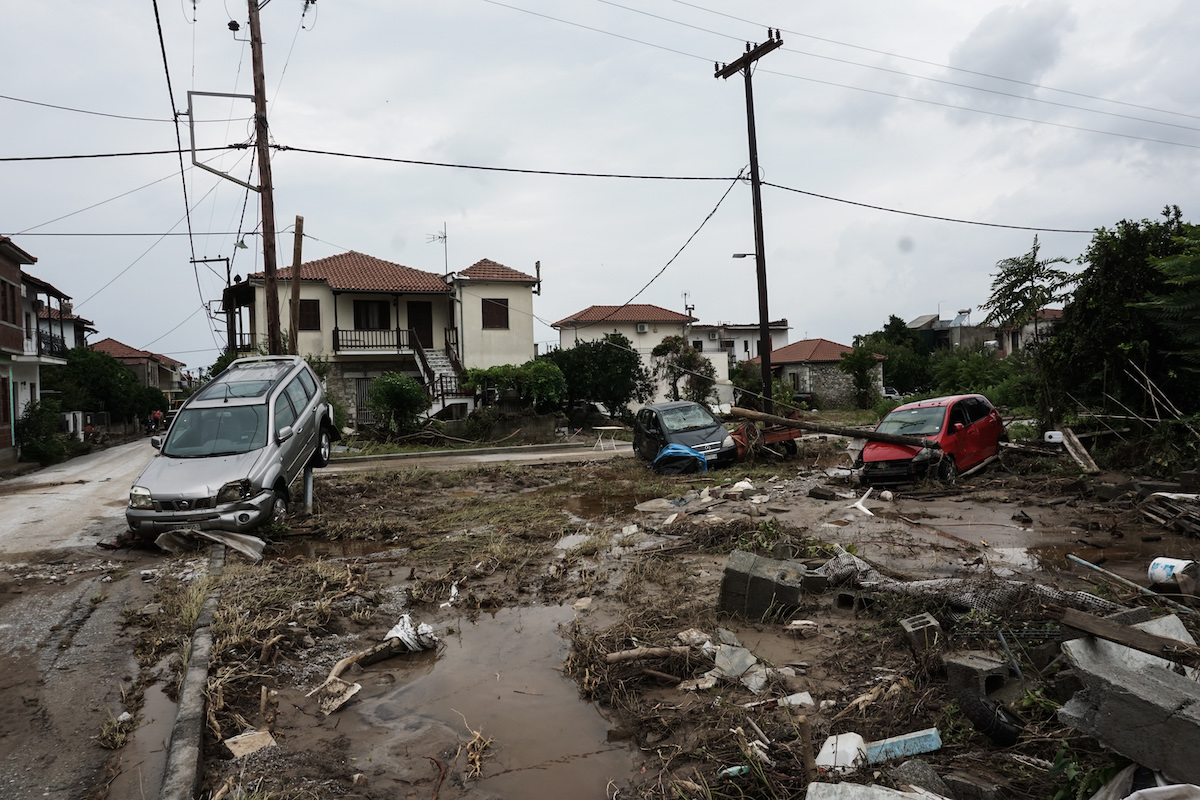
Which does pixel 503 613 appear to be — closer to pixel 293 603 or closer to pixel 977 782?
pixel 293 603

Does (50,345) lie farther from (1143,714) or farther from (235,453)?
(1143,714)

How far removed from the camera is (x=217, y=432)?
1070 cm

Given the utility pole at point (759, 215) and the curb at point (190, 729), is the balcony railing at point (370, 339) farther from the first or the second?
the curb at point (190, 729)

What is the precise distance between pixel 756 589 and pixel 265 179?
16.2m

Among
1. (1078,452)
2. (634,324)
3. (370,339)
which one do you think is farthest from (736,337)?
(1078,452)

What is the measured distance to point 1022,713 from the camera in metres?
3.78

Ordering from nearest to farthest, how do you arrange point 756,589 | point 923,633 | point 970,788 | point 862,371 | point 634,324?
point 970,788 < point 923,633 < point 756,589 < point 862,371 < point 634,324

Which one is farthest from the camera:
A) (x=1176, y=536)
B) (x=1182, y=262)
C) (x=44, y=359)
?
(x=44, y=359)

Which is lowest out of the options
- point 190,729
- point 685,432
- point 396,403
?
point 190,729

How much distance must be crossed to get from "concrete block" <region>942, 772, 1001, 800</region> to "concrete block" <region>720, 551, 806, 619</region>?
2573 mm

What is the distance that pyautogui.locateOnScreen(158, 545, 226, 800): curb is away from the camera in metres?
3.72

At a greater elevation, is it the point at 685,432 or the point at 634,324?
the point at 634,324

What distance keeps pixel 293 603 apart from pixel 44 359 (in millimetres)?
30267

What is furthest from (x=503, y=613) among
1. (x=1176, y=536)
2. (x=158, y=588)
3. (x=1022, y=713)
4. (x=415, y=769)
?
(x=1176, y=536)
